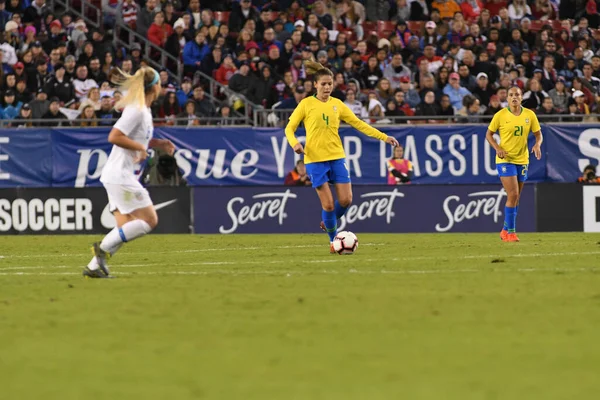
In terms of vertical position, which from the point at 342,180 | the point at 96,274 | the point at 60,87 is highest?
the point at 60,87

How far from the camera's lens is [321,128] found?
1523 cm

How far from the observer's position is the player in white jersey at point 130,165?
1092 cm

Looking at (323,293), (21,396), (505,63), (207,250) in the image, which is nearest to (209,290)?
(323,293)

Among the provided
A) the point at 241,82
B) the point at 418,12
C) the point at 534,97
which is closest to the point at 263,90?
the point at 241,82

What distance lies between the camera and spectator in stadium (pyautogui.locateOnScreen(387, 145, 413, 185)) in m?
23.1

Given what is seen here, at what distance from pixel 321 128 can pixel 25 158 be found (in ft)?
32.9

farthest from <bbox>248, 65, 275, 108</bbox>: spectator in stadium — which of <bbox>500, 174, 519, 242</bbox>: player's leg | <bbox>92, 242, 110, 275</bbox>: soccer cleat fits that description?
<bbox>92, 242, 110, 275</bbox>: soccer cleat

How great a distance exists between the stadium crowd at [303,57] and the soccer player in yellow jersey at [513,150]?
5.31 m

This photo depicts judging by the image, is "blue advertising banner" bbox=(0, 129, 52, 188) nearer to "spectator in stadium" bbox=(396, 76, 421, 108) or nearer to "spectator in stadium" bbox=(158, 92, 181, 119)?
"spectator in stadium" bbox=(158, 92, 181, 119)

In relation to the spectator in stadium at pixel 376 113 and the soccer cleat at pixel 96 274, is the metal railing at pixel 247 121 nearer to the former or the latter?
the spectator in stadium at pixel 376 113

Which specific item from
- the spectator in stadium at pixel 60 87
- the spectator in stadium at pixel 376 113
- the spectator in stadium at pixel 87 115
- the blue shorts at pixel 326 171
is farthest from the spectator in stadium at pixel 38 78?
the blue shorts at pixel 326 171

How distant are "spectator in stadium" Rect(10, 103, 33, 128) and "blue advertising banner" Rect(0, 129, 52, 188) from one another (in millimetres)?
334

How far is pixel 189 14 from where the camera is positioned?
27.0 meters

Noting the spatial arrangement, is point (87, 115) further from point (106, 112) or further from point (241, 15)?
point (241, 15)
